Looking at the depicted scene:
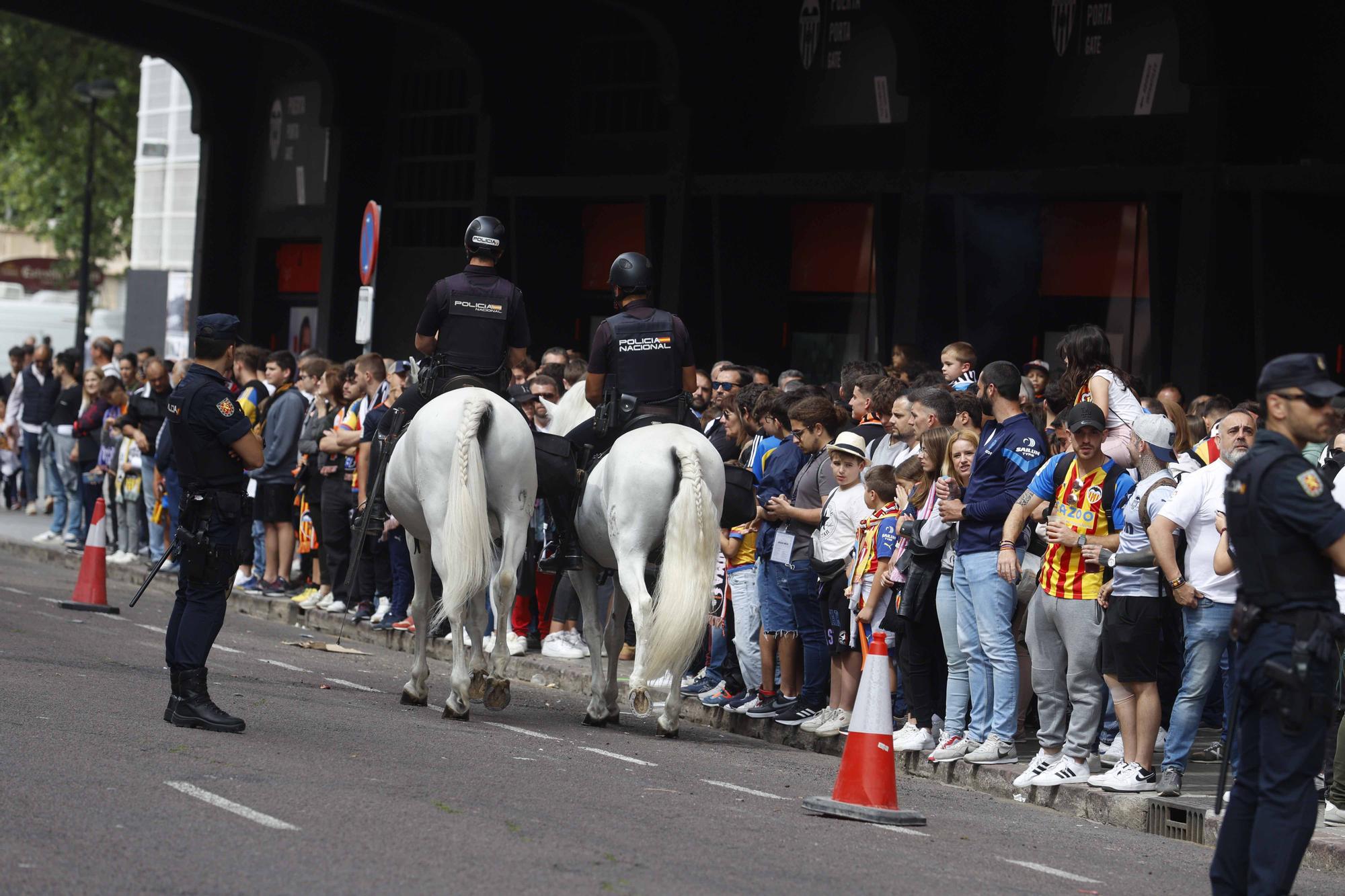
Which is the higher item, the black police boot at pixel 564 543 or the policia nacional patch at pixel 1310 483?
the policia nacional patch at pixel 1310 483

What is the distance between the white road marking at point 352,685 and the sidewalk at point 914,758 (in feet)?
1.30

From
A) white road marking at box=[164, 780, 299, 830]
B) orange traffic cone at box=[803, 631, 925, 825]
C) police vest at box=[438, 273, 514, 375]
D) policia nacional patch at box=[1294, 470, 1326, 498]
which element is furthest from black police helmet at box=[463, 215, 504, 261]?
policia nacional patch at box=[1294, 470, 1326, 498]

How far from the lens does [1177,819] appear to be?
9.94 m

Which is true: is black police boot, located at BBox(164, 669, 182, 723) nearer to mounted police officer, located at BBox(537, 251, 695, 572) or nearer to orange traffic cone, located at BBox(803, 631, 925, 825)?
mounted police officer, located at BBox(537, 251, 695, 572)

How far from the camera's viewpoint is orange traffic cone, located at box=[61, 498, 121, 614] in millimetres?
16969

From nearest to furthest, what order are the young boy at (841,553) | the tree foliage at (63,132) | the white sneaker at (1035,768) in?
the white sneaker at (1035,768)
the young boy at (841,553)
the tree foliage at (63,132)

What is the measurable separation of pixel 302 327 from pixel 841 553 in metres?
19.7

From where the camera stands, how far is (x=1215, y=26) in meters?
17.2

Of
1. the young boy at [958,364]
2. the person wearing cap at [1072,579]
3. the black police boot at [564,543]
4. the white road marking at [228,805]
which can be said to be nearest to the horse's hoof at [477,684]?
the black police boot at [564,543]

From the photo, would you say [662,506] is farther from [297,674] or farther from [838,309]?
[838,309]

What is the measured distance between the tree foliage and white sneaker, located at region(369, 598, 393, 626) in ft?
104

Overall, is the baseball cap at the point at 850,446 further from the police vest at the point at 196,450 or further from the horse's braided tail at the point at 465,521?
the police vest at the point at 196,450

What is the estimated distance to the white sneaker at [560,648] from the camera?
15297 millimetres

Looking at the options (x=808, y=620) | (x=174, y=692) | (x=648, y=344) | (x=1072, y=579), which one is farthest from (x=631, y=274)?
(x=174, y=692)
